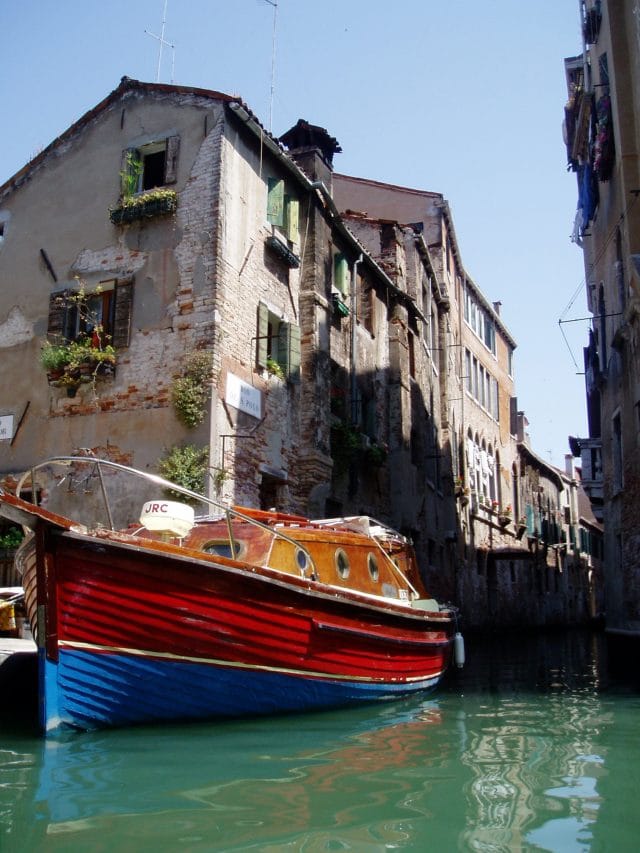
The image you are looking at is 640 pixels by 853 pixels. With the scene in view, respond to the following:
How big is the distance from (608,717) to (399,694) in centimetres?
232

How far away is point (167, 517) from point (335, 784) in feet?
9.70

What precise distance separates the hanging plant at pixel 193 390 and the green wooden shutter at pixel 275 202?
3.32m

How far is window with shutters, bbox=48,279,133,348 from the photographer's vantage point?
13.3m

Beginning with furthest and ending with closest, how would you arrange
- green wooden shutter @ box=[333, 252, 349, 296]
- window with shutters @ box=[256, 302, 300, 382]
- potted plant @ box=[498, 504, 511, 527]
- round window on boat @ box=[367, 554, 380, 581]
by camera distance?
potted plant @ box=[498, 504, 511, 527], green wooden shutter @ box=[333, 252, 349, 296], window with shutters @ box=[256, 302, 300, 382], round window on boat @ box=[367, 554, 380, 581]

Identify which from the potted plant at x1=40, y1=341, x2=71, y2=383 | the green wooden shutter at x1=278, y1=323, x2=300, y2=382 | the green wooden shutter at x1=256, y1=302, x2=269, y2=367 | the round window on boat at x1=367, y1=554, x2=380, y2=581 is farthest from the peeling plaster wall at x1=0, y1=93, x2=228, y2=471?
the round window on boat at x1=367, y1=554, x2=380, y2=581

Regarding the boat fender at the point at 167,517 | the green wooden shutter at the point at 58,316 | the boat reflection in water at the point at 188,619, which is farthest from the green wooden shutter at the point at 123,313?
the boat fender at the point at 167,517

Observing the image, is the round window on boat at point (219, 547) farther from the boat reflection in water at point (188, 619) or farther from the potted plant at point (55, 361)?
the potted plant at point (55, 361)

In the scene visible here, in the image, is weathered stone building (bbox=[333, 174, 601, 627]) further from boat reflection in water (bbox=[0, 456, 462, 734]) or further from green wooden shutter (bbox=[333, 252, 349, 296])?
boat reflection in water (bbox=[0, 456, 462, 734])

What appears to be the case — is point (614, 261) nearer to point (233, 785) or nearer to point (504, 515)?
point (504, 515)

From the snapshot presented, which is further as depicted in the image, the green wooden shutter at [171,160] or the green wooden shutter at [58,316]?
the green wooden shutter at [58,316]

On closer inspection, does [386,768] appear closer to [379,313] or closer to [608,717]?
[608,717]

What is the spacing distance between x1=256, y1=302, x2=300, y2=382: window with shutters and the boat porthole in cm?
550

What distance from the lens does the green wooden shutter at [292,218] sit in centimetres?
1499

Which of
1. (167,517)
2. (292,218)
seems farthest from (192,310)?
(167,517)
